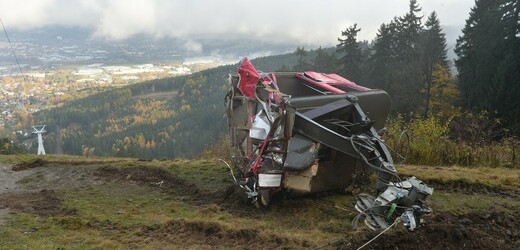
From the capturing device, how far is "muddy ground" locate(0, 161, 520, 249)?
3861mm

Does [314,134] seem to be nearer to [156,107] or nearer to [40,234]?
[40,234]

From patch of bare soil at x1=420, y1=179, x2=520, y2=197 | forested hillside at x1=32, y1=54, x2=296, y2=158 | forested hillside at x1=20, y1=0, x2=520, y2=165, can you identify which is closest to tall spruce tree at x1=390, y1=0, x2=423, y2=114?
forested hillside at x1=20, y1=0, x2=520, y2=165

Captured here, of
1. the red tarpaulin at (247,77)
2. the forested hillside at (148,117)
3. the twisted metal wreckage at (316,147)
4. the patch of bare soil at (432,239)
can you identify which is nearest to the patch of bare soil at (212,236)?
the patch of bare soil at (432,239)

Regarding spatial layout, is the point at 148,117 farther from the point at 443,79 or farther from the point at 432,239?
the point at 432,239

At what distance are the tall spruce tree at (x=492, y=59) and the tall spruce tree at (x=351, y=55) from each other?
371 inches

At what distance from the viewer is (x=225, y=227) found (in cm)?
487

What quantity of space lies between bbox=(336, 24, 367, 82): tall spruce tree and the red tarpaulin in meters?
35.3

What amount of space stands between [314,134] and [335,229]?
49.6 inches

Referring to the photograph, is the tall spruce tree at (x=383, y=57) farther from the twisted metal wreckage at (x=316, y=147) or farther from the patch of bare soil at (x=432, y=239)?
the patch of bare soil at (x=432, y=239)

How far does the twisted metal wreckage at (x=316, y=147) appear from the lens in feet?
15.2

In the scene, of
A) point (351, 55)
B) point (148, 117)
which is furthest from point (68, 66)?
point (351, 55)

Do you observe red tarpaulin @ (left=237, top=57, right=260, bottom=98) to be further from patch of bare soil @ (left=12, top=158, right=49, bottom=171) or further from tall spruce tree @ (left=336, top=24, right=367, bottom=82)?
tall spruce tree @ (left=336, top=24, right=367, bottom=82)

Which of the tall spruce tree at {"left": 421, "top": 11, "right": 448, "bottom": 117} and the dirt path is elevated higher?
the tall spruce tree at {"left": 421, "top": 11, "right": 448, "bottom": 117}

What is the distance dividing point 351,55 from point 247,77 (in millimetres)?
35750
